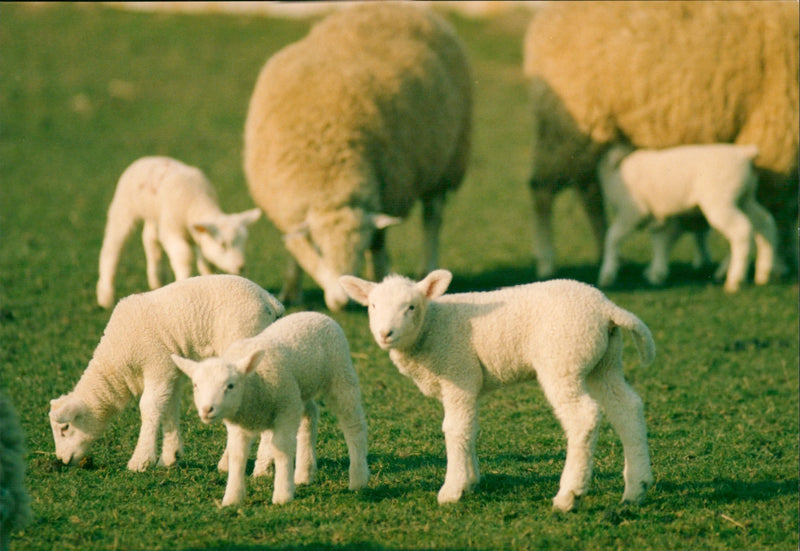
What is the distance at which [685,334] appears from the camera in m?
9.84

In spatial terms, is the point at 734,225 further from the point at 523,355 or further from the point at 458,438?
the point at 458,438

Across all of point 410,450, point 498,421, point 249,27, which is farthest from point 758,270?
point 249,27

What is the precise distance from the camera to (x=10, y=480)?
15.4ft

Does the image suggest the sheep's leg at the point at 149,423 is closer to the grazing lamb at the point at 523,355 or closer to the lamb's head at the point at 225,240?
the grazing lamb at the point at 523,355

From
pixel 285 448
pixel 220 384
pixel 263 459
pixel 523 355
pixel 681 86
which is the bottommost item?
pixel 263 459

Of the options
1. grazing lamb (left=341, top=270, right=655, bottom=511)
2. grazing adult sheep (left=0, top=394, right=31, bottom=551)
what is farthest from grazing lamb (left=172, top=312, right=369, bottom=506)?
grazing adult sheep (left=0, top=394, right=31, bottom=551)

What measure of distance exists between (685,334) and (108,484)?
5720mm

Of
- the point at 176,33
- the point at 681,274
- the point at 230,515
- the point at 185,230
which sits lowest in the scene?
the point at 681,274

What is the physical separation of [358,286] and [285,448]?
94cm

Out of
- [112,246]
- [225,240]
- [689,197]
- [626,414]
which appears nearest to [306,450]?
[626,414]

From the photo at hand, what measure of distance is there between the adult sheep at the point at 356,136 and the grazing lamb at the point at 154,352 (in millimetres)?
4058

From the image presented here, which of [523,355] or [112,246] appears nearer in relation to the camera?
[523,355]

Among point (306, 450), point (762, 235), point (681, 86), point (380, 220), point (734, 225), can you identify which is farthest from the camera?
point (681, 86)

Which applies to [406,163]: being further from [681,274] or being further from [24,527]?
[24,527]
